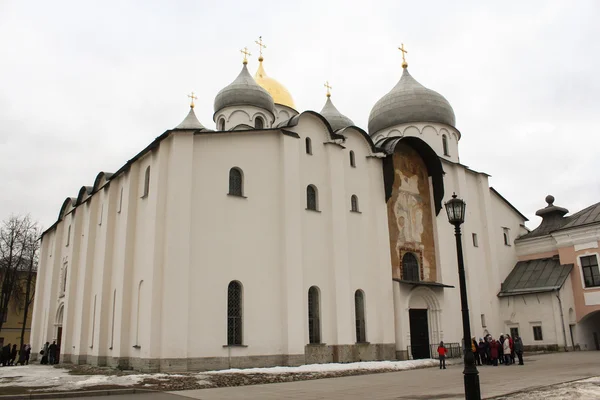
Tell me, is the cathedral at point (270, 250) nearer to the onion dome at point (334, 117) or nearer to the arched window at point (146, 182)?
the arched window at point (146, 182)

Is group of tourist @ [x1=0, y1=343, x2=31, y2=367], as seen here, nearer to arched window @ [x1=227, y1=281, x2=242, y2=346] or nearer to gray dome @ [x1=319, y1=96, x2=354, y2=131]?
arched window @ [x1=227, y1=281, x2=242, y2=346]

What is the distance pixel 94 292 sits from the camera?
969 inches

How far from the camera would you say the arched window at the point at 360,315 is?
21.4 metres

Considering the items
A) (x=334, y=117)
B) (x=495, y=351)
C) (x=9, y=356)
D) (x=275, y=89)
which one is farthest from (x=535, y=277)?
(x=9, y=356)

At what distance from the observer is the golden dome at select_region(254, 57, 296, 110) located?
3353 cm

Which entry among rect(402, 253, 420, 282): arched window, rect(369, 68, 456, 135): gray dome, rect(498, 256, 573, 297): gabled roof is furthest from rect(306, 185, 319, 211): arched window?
rect(498, 256, 573, 297): gabled roof

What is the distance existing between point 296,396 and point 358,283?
35.3 ft

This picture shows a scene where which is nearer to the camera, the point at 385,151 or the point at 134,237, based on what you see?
the point at 134,237

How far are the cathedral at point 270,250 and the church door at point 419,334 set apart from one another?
73 mm

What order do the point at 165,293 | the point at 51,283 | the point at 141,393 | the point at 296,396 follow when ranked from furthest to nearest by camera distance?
the point at 51,283, the point at 165,293, the point at 141,393, the point at 296,396

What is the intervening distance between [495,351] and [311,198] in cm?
914

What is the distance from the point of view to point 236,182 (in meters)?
20.2

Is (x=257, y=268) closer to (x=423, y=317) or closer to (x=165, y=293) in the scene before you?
(x=165, y=293)

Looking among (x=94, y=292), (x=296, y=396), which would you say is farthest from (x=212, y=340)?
(x=94, y=292)
